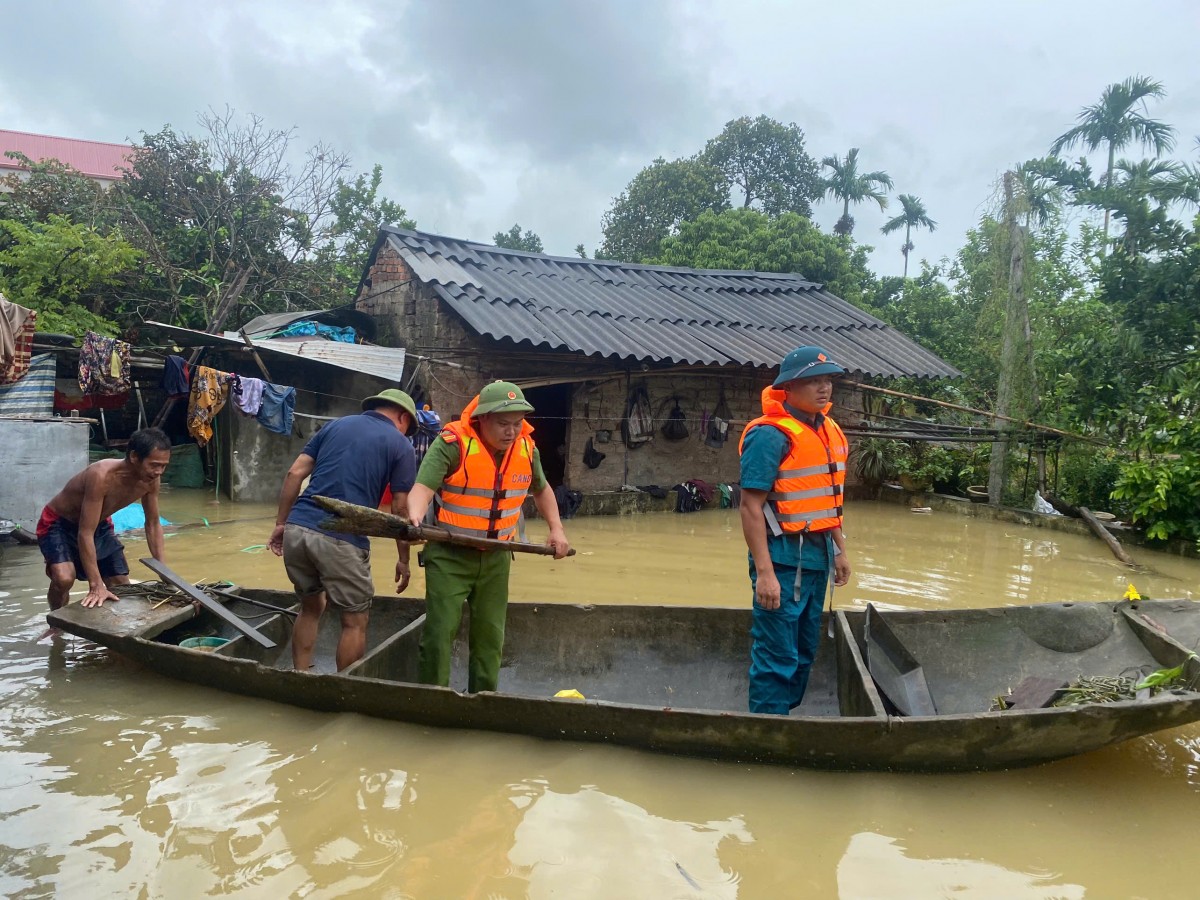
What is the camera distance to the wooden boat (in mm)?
3191

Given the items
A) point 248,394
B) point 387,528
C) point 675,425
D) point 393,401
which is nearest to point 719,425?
point 675,425

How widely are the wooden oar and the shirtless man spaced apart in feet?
4.58

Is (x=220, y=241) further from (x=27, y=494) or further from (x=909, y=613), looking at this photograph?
(x=909, y=613)

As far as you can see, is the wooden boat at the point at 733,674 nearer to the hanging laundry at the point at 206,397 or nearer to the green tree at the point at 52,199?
the hanging laundry at the point at 206,397

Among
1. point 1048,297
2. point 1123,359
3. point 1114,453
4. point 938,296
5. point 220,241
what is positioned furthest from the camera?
point 938,296

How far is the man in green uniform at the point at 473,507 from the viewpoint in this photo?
3705 mm

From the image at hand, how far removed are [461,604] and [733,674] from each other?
1.64m

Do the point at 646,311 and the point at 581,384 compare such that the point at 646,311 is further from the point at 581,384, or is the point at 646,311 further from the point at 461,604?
the point at 461,604

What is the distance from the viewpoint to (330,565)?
397 cm

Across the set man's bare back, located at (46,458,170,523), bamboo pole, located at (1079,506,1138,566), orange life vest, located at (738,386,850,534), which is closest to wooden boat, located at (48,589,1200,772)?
man's bare back, located at (46,458,170,523)

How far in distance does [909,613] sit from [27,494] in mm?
7860

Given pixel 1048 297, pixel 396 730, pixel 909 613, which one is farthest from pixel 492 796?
pixel 1048 297

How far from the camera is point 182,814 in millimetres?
3068

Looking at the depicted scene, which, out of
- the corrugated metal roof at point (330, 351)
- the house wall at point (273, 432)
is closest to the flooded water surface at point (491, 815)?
the corrugated metal roof at point (330, 351)
